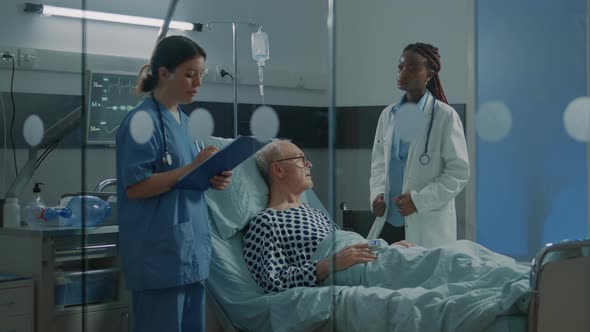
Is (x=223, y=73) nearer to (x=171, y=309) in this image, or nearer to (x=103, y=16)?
(x=103, y=16)

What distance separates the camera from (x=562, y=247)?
2.06 meters

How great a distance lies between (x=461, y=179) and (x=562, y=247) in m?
0.35

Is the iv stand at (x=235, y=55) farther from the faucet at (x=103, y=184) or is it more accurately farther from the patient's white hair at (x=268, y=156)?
the faucet at (x=103, y=184)

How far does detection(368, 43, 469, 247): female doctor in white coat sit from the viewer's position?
7.06ft

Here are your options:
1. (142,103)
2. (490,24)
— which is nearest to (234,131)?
(142,103)

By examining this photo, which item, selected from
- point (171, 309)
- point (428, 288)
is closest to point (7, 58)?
point (171, 309)

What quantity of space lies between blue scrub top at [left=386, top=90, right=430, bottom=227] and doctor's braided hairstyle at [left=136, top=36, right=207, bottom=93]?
602 mm

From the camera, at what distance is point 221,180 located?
202 centimetres

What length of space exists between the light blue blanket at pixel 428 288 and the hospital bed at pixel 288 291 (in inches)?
1.2

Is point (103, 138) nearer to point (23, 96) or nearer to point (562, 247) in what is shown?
point (23, 96)

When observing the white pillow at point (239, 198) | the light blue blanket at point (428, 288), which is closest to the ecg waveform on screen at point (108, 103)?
the white pillow at point (239, 198)

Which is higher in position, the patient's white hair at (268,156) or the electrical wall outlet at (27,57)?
the electrical wall outlet at (27,57)

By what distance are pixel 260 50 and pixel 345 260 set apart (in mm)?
650

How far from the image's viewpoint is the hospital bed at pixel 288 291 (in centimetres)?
199
